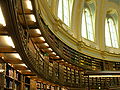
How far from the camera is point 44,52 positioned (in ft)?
28.4

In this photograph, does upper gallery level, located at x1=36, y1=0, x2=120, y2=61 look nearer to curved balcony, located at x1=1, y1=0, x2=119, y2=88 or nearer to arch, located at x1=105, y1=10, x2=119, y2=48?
arch, located at x1=105, y1=10, x2=119, y2=48

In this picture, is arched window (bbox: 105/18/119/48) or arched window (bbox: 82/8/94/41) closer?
arched window (bbox: 82/8/94/41)

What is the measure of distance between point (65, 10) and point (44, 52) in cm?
449

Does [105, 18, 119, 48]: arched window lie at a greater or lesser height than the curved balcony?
greater

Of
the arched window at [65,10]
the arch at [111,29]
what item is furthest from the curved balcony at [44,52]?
the arch at [111,29]

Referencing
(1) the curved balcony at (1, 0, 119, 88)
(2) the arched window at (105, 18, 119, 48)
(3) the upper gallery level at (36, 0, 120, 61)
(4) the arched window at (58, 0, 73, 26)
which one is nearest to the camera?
(1) the curved balcony at (1, 0, 119, 88)

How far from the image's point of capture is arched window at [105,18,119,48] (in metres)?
16.9

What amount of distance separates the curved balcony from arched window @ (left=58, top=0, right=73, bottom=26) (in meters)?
1.68

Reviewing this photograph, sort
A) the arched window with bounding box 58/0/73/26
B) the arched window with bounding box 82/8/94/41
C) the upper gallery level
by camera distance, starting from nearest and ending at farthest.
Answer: the upper gallery level → the arched window with bounding box 58/0/73/26 → the arched window with bounding box 82/8/94/41

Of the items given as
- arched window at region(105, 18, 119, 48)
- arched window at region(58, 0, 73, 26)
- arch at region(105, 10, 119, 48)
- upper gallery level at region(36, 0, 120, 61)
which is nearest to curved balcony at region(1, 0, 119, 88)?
upper gallery level at region(36, 0, 120, 61)

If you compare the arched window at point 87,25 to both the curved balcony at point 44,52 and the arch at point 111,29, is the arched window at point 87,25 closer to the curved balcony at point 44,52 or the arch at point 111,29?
the curved balcony at point 44,52

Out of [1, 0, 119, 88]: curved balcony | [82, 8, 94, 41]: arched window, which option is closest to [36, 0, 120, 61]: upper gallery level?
[82, 8, 94, 41]: arched window

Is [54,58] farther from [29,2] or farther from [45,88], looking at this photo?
[29,2]

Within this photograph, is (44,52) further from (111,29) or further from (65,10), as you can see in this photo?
(111,29)
